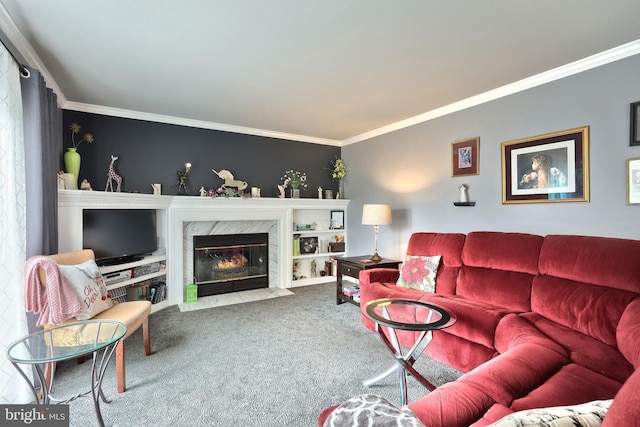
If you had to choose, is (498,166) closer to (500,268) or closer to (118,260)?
(500,268)

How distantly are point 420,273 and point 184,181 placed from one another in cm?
334

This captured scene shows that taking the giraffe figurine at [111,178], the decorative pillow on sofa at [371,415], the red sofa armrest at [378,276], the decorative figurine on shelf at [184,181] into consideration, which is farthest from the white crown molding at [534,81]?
the giraffe figurine at [111,178]

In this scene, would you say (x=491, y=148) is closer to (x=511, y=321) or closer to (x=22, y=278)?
(x=511, y=321)

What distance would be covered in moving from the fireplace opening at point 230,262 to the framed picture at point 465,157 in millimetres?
2980

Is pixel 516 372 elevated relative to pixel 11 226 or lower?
lower

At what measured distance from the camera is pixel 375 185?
483cm

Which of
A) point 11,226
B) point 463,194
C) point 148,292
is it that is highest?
point 463,194

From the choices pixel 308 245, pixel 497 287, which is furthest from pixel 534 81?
pixel 308 245

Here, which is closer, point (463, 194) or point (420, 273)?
point (420, 273)

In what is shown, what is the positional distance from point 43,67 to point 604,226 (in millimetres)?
4956

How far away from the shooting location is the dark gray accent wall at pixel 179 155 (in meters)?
3.71

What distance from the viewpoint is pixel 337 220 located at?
5.46 metres

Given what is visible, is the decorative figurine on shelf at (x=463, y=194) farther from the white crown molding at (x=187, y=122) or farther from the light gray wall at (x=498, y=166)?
the white crown molding at (x=187, y=122)

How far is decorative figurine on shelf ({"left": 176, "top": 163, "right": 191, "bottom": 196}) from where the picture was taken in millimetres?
4199
